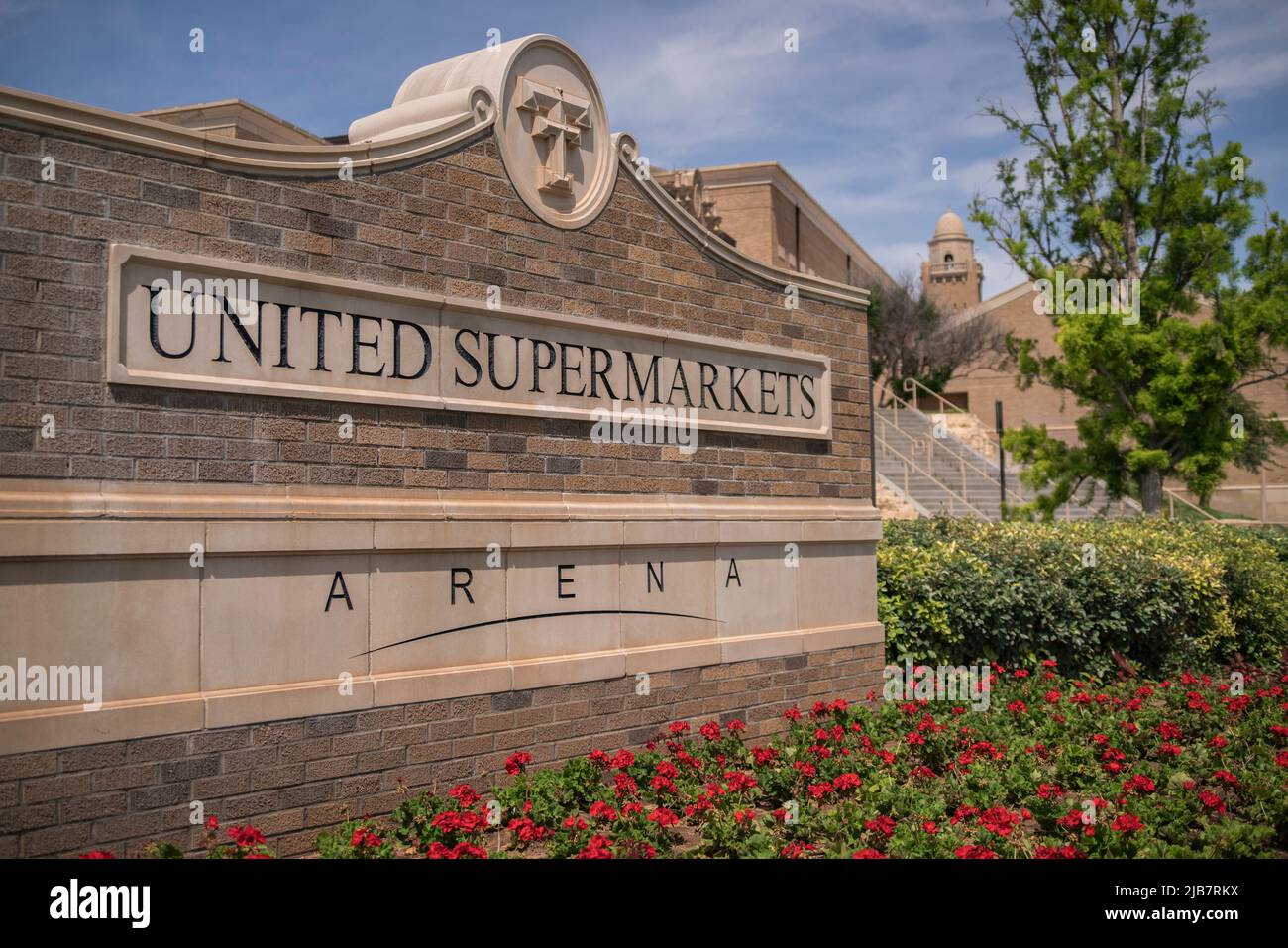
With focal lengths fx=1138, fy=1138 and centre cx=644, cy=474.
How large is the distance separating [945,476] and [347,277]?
72.8 feet

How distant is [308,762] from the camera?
5.67 m

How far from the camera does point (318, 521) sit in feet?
18.9

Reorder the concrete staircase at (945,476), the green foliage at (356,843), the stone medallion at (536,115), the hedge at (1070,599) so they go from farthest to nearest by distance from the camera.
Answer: the concrete staircase at (945,476) < the hedge at (1070,599) < the stone medallion at (536,115) < the green foliage at (356,843)

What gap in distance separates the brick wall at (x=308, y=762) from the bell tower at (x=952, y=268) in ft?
180

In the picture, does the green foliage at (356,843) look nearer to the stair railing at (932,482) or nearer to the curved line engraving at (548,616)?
the curved line engraving at (548,616)

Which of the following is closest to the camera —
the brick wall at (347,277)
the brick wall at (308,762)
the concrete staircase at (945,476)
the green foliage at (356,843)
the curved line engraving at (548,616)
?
the brick wall at (308,762)

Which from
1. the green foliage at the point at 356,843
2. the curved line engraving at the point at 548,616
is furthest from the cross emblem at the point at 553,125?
the green foliage at the point at 356,843

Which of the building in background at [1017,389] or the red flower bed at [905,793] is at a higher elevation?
the building in background at [1017,389]

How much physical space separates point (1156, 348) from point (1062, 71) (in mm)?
4516

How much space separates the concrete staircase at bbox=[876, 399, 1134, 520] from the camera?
23.2 meters

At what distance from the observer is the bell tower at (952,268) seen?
6053 centimetres

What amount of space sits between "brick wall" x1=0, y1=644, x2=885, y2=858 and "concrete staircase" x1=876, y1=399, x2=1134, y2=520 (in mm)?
14101

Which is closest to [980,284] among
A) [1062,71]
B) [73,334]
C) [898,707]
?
[1062,71]
